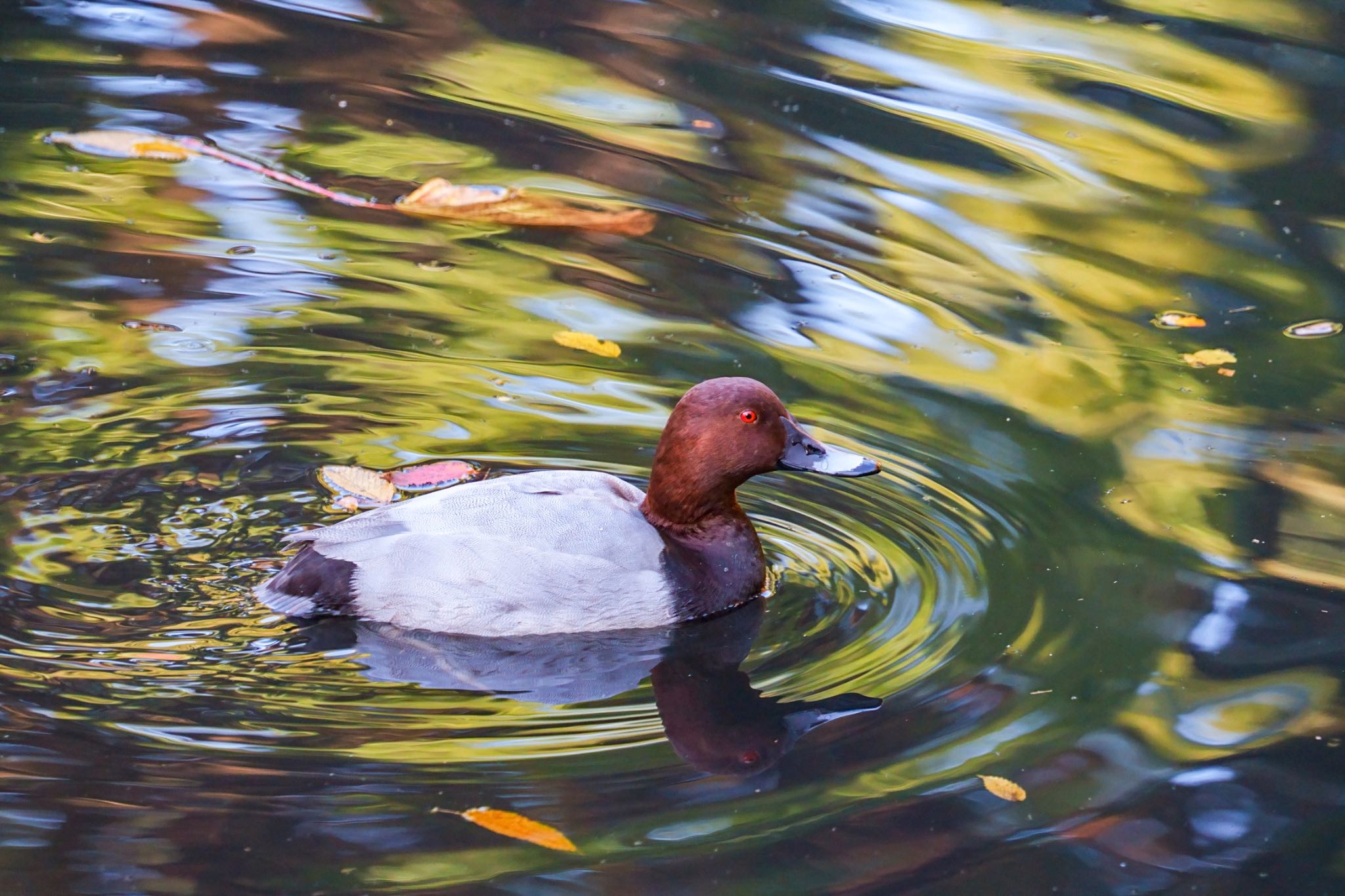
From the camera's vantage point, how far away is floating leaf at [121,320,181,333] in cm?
750

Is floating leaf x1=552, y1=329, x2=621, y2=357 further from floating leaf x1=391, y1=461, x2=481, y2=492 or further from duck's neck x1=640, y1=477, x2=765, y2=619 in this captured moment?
duck's neck x1=640, y1=477, x2=765, y2=619

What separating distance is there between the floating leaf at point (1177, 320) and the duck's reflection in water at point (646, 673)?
3256mm

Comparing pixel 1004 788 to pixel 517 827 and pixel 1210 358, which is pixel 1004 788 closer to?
pixel 517 827

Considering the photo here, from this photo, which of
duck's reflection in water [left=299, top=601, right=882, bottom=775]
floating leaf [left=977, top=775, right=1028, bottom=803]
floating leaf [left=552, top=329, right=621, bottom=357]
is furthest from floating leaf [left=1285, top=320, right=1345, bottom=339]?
floating leaf [left=977, top=775, right=1028, bottom=803]

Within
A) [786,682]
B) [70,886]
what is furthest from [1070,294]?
[70,886]

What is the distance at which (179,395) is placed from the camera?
6988mm

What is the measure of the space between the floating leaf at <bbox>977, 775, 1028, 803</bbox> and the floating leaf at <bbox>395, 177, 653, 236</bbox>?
4.76 metres

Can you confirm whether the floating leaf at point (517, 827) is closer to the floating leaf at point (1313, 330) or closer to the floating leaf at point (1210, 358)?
the floating leaf at point (1210, 358)

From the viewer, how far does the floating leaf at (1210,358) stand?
7504mm

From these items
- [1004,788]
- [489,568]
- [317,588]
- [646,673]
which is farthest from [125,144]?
[1004,788]

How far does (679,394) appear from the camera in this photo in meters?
7.10

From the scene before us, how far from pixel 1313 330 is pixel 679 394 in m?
3.26

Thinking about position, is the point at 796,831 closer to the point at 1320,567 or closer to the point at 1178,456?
the point at 1320,567

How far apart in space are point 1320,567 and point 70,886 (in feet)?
14.5
